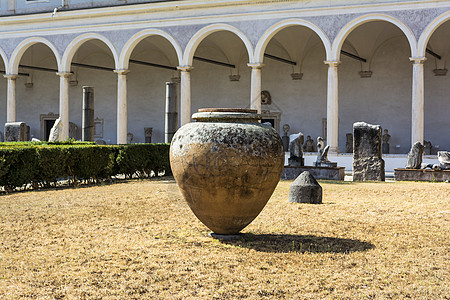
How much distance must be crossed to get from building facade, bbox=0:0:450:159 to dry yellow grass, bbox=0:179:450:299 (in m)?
10.9

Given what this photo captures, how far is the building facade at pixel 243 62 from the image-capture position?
18.7 m

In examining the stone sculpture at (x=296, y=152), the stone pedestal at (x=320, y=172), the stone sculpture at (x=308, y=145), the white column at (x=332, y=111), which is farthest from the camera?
the stone sculpture at (x=308, y=145)

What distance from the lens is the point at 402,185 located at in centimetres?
1231

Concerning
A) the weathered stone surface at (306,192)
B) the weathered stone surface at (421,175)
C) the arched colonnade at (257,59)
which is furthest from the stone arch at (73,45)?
the weathered stone surface at (306,192)

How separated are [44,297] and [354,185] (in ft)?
30.8

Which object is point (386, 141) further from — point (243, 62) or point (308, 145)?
point (243, 62)

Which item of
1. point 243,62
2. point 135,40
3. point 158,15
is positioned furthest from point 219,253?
point 243,62

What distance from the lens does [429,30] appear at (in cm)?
1736

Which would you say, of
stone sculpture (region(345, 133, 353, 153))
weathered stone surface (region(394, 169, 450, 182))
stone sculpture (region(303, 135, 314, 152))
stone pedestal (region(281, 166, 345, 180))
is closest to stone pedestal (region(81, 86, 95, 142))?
stone pedestal (region(281, 166, 345, 180))

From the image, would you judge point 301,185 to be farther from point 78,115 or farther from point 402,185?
point 78,115

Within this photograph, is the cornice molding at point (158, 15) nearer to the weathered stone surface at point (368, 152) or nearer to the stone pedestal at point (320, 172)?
the weathered stone surface at point (368, 152)

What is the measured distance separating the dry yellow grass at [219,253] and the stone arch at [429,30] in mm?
10166

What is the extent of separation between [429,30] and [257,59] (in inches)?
224

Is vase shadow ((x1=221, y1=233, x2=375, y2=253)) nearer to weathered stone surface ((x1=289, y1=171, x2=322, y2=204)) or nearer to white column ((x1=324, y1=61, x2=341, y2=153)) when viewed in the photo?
weathered stone surface ((x1=289, y1=171, x2=322, y2=204))
